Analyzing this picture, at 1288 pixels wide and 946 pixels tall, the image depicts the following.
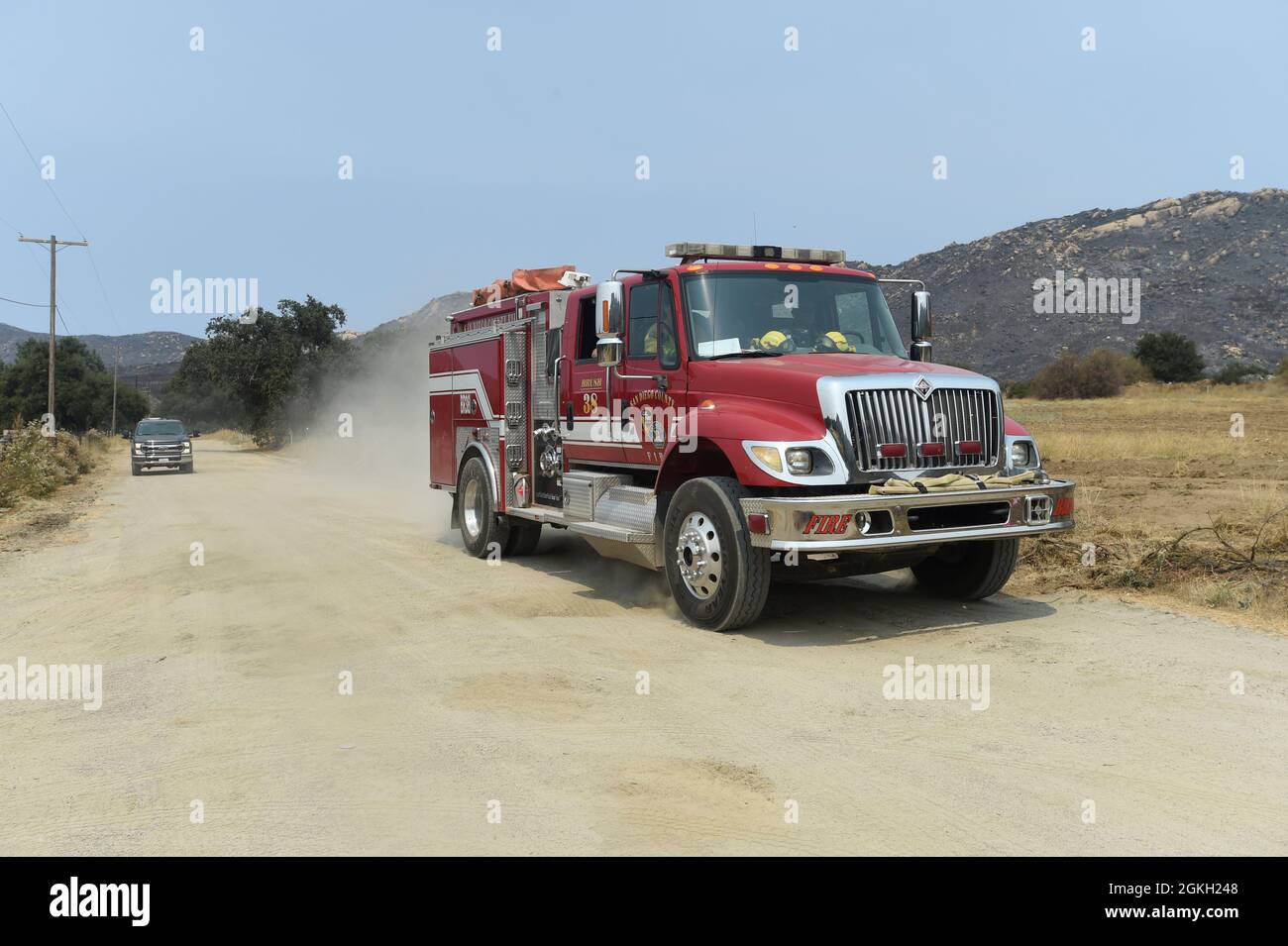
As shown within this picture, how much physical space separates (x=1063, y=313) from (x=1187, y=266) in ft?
→ 31.7

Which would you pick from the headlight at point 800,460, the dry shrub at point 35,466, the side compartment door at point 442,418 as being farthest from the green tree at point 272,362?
the headlight at point 800,460

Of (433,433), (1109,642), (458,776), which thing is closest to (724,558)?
(1109,642)

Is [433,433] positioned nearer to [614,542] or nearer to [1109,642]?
[614,542]

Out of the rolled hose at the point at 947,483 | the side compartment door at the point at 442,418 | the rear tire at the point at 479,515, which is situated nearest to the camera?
the rolled hose at the point at 947,483

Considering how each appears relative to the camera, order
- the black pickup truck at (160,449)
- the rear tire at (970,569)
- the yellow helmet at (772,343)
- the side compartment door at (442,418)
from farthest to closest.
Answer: the black pickup truck at (160,449) → the side compartment door at (442,418) → the rear tire at (970,569) → the yellow helmet at (772,343)

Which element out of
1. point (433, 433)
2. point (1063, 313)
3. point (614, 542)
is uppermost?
point (1063, 313)

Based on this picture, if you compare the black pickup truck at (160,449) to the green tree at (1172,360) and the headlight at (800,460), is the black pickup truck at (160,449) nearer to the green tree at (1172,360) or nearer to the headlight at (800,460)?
the headlight at (800,460)

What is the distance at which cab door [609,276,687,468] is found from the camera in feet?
28.9

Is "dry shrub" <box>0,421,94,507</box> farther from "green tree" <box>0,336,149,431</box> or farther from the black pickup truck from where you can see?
"green tree" <box>0,336,149,431</box>

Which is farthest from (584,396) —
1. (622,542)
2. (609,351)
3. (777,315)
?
(777,315)

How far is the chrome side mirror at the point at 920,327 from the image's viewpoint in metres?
9.70

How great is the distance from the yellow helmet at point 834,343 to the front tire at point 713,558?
5.44ft

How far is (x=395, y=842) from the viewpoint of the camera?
4051 mm

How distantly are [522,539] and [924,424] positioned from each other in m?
5.82
